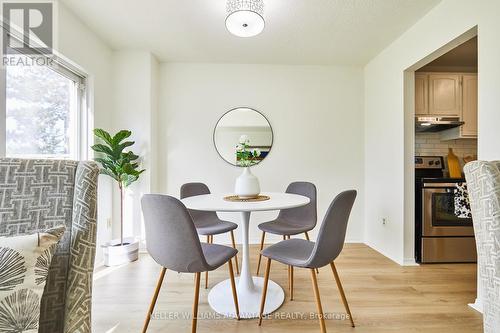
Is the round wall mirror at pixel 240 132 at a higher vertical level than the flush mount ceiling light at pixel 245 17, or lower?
lower

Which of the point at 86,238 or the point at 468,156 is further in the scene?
the point at 468,156

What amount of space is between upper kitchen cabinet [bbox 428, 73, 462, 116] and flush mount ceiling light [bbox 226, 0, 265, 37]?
2.20 metres

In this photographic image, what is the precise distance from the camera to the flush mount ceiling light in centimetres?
161

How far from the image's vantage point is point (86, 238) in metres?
0.82

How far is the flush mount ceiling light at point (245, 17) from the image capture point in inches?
63.5

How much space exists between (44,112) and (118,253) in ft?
4.91

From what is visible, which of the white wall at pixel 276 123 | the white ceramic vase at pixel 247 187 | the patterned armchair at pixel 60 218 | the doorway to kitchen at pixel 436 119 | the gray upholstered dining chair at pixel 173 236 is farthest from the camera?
the white wall at pixel 276 123

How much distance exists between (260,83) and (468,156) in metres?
2.75

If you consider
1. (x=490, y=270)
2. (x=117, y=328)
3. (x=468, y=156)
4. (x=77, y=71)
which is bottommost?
(x=117, y=328)

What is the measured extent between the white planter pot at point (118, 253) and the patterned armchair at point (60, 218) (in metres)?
1.87

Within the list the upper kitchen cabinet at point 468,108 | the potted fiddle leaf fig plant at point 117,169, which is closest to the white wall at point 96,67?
the potted fiddle leaf fig plant at point 117,169

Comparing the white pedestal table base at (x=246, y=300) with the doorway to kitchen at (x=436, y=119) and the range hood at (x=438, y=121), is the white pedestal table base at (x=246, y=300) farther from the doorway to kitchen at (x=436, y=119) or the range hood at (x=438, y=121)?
the range hood at (x=438, y=121)

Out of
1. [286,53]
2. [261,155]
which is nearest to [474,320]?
[261,155]

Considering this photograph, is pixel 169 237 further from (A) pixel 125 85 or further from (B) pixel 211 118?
(A) pixel 125 85
